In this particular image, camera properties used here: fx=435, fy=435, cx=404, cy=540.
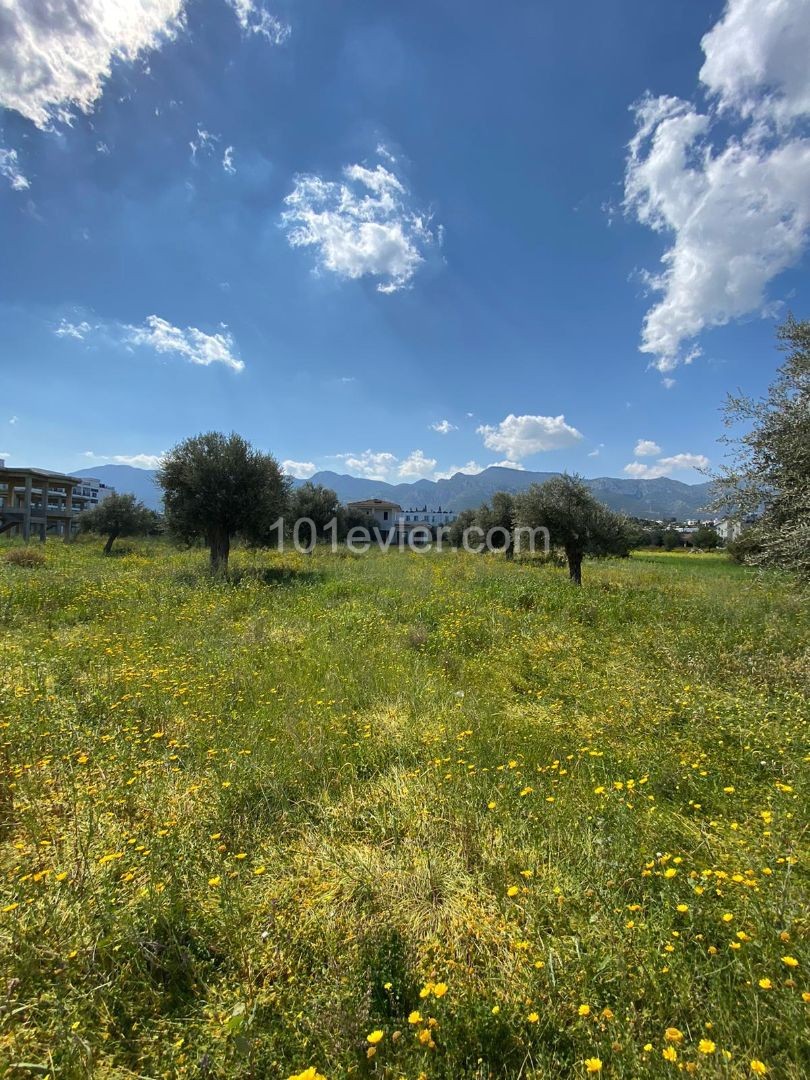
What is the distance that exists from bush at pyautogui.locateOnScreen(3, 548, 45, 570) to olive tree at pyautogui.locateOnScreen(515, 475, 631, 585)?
2109 centimetres

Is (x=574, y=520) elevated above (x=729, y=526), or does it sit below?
above

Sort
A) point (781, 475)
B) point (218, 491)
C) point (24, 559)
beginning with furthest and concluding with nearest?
point (24, 559)
point (218, 491)
point (781, 475)

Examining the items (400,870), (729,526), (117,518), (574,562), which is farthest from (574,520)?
(117,518)

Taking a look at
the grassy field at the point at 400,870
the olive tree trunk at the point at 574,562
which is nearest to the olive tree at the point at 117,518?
the olive tree trunk at the point at 574,562

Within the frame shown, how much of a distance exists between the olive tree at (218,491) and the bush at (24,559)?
281 inches

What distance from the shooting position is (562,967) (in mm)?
2234

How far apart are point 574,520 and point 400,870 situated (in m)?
16.1

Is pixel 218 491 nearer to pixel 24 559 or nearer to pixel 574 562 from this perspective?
pixel 24 559

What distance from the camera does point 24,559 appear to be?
63.4 feet

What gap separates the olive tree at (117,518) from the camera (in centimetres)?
3322

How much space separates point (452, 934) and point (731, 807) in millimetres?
2678

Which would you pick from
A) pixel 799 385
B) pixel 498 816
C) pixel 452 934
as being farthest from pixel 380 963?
pixel 799 385

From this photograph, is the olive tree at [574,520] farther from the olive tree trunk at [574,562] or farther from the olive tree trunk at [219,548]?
the olive tree trunk at [219,548]

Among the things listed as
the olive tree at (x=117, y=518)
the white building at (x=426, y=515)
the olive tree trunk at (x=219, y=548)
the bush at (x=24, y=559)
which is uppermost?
the white building at (x=426, y=515)
